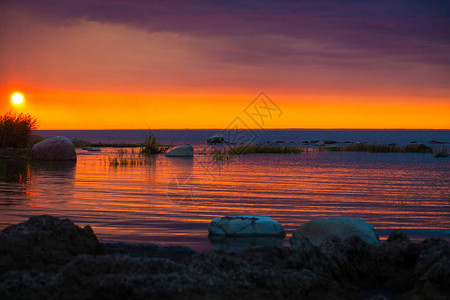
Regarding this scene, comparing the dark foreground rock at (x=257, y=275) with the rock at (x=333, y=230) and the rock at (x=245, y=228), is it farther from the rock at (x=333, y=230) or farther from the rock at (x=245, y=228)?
the rock at (x=245, y=228)

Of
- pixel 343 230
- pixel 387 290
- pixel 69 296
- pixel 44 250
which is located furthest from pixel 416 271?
pixel 44 250

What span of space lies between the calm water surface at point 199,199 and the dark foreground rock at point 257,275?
10.0 feet

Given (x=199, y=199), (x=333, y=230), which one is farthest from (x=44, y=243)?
(x=199, y=199)

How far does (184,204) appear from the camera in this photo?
14.7m

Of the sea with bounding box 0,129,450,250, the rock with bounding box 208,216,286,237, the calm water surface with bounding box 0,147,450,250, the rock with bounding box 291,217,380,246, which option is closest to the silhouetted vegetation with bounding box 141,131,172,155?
the sea with bounding box 0,129,450,250

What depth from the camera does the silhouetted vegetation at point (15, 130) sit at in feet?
112

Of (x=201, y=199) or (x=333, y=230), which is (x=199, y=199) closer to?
(x=201, y=199)

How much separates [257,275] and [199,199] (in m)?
10.2

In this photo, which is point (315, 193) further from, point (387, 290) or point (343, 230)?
point (387, 290)

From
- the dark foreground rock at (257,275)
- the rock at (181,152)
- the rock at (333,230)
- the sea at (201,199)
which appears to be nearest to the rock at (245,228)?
the sea at (201,199)

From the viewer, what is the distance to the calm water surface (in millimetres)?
11281

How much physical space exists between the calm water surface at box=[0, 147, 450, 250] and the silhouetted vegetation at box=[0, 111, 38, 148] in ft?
31.1

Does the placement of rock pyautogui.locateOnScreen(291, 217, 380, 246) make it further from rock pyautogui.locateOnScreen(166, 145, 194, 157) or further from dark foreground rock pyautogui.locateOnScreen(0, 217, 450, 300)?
rock pyautogui.locateOnScreen(166, 145, 194, 157)

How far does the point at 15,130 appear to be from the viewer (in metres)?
34.5
